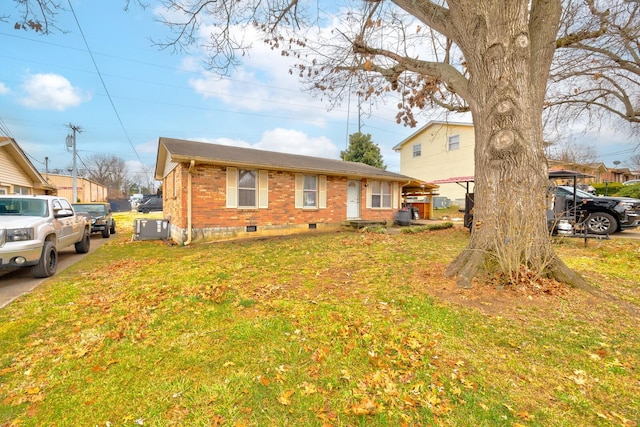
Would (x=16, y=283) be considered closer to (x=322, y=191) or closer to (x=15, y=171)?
(x=322, y=191)

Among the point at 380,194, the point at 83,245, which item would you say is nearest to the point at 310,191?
the point at 380,194

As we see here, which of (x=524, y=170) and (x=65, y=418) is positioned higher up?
(x=524, y=170)

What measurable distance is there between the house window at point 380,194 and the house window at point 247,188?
6.65m

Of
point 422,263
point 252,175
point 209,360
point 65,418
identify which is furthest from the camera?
point 252,175

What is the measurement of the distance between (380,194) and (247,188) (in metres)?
7.55

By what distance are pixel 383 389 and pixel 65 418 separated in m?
2.37

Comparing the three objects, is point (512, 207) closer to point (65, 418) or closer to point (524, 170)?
point (524, 170)

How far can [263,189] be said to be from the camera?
10.8 m

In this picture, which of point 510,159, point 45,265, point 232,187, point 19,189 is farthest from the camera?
point 19,189

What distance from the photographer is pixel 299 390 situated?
2201mm

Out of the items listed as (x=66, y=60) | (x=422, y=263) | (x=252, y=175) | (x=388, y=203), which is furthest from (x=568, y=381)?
(x=66, y=60)

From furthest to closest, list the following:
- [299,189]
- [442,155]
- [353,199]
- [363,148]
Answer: [363,148] → [442,155] → [353,199] → [299,189]

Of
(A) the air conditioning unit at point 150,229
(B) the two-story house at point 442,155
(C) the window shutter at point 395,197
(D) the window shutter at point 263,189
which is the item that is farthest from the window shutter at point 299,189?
(B) the two-story house at point 442,155

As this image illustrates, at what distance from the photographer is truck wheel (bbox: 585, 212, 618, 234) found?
33.1ft
